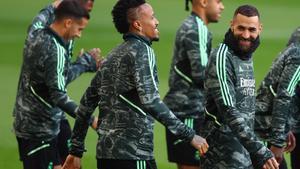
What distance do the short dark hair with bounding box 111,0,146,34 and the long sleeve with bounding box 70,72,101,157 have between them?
14.3 inches

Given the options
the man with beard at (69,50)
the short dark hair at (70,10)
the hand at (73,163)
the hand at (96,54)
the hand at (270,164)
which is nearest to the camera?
the hand at (270,164)

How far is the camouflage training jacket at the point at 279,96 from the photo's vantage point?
7.73 m

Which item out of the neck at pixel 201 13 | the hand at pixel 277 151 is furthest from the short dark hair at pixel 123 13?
the neck at pixel 201 13

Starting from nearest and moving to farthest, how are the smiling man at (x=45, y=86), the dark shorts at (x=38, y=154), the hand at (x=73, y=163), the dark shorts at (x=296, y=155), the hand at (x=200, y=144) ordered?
the hand at (x=200, y=144), the hand at (x=73, y=163), the smiling man at (x=45, y=86), the dark shorts at (x=38, y=154), the dark shorts at (x=296, y=155)

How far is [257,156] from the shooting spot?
266 inches

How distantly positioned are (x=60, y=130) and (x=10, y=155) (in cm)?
195

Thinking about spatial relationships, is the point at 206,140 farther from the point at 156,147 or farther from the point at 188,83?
the point at 156,147

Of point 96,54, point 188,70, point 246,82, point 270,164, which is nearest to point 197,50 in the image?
point 188,70

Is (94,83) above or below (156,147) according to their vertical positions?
above

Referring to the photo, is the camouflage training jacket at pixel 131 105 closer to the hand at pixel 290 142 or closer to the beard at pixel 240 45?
the beard at pixel 240 45

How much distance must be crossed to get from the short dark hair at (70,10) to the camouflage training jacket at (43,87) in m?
0.15

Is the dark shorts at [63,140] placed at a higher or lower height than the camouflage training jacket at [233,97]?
lower

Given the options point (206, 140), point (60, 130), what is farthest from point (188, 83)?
point (206, 140)

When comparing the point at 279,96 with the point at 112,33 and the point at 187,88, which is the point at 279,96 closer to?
the point at 187,88
